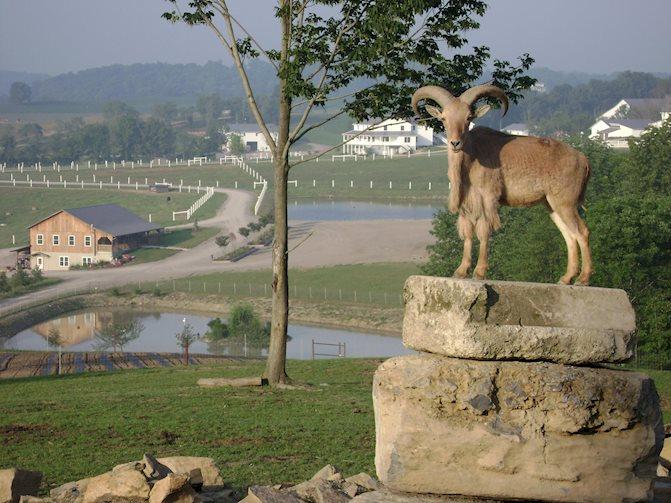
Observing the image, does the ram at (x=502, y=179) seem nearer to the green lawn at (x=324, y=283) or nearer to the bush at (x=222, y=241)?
the green lawn at (x=324, y=283)

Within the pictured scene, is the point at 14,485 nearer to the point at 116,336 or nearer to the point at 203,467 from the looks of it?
the point at 203,467

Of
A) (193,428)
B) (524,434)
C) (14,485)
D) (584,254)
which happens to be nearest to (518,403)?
(524,434)

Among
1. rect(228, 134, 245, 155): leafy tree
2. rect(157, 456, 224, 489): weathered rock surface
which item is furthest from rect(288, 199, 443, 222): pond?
rect(157, 456, 224, 489): weathered rock surface

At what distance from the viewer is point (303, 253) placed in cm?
8231

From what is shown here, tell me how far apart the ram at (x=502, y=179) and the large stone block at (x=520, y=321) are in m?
1.16

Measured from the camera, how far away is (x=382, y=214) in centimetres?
10781

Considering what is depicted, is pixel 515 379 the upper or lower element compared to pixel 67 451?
upper

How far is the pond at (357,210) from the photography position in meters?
105

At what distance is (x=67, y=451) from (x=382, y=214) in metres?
91.7

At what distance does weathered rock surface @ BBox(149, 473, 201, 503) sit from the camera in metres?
12.0

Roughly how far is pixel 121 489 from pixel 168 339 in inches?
1718

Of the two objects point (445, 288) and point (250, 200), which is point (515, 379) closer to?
point (445, 288)

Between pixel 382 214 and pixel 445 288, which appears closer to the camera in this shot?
pixel 445 288

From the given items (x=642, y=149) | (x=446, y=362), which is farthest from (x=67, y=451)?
(x=642, y=149)
